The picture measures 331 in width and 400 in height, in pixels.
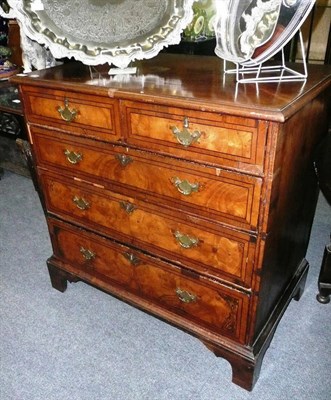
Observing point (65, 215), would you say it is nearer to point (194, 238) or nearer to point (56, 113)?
point (56, 113)

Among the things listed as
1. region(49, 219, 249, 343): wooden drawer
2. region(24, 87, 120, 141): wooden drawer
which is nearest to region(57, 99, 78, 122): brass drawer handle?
region(24, 87, 120, 141): wooden drawer

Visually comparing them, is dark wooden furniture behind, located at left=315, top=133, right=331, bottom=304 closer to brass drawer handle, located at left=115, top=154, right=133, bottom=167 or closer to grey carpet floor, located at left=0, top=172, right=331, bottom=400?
grey carpet floor, located at left=0, top=172, right=331, bottom=400

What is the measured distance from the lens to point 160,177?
133 centimetres

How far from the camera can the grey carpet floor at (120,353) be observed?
1.51 m

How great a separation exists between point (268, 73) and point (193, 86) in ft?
0.97

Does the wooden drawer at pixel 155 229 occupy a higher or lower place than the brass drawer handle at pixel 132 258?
higher

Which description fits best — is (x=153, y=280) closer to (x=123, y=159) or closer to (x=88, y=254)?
(x=88, y=254)

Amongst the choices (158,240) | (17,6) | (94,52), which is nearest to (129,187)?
(158,240)

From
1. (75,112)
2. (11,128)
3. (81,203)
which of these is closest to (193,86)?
(75,112)

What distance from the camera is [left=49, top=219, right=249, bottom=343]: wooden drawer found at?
142cm

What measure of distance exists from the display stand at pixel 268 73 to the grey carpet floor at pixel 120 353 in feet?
3.68

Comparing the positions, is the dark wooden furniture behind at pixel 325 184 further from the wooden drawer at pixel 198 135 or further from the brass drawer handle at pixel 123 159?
the brass drawer handle at pixel 123 159

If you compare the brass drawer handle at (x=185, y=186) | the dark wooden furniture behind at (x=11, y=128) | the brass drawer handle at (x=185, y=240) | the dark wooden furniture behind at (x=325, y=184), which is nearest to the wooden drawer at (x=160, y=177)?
the brass drawer handle at (x=185, y=186)

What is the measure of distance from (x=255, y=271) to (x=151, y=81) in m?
0.73
